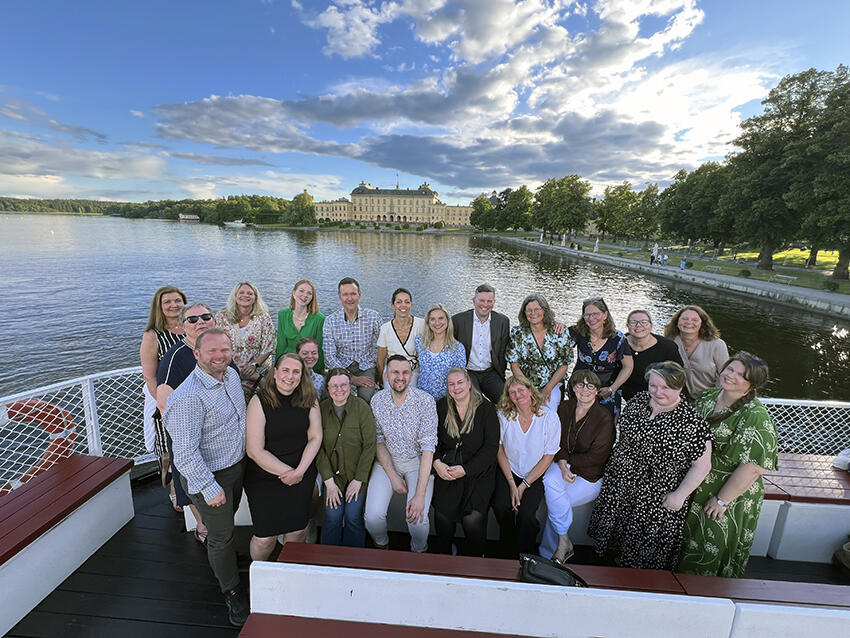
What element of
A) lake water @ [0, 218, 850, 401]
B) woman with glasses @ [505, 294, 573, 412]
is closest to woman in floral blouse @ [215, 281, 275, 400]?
woman with glasses @ [505, 294, 573, 412]

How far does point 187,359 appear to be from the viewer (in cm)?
252

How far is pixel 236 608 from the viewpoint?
228cm

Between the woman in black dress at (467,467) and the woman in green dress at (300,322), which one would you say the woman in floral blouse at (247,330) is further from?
the woman in black dress at (467,467)

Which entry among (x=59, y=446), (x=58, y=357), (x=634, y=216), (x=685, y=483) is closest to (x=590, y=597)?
(x=685, y=483)

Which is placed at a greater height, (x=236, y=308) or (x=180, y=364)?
(x=236, y=308)

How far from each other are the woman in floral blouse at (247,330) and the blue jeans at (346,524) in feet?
4.23

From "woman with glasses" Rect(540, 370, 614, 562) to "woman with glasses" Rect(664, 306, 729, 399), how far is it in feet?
4.12

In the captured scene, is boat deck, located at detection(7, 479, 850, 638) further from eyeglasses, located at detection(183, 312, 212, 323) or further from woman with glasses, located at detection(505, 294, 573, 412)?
eyeglasses, located at detection(183, 312, 212, 323)

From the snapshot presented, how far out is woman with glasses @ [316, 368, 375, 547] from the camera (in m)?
2.60

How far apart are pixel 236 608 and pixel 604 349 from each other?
338 centimetres

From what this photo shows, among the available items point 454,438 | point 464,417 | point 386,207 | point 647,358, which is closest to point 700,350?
point 647,358

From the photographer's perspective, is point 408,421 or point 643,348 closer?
point 408,421

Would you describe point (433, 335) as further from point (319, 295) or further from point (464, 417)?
point (319, 295)

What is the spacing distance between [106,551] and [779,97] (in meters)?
33.0
